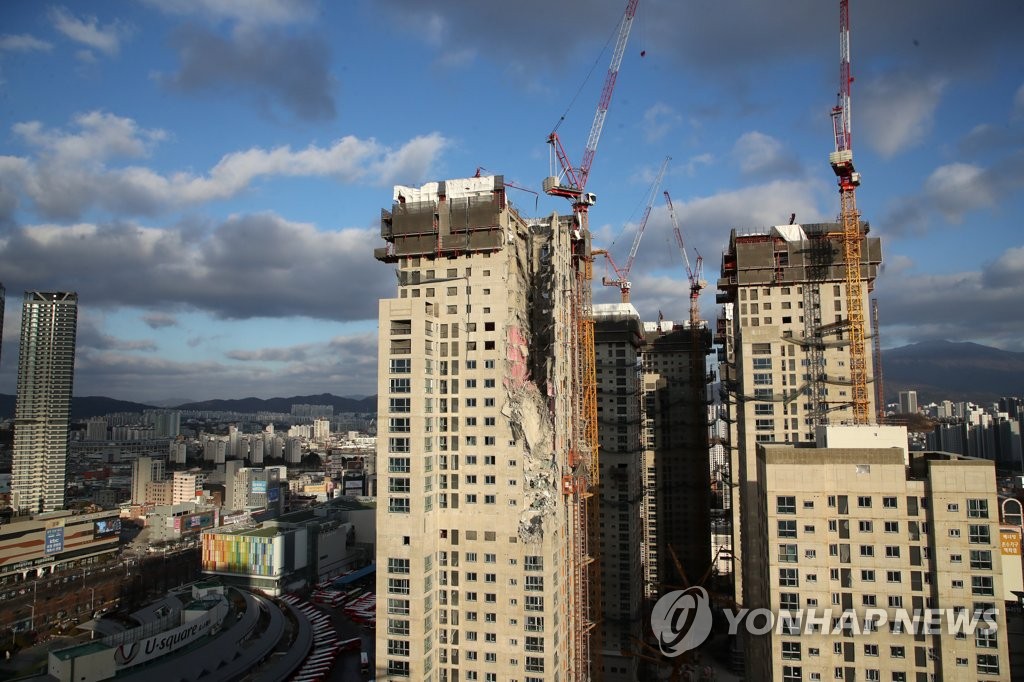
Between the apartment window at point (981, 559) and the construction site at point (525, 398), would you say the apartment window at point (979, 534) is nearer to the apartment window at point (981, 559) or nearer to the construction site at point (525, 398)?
the apartment window at point (981, 559)

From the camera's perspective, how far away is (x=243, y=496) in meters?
188

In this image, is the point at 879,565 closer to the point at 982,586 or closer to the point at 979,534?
the point at 982,586

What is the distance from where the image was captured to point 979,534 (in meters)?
32.4

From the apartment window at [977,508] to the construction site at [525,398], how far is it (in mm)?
4708

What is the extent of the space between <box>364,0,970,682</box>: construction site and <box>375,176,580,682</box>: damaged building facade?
115mm

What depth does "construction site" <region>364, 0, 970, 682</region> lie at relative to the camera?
4422cm

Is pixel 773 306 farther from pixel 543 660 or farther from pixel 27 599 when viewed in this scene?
pixel 27 599

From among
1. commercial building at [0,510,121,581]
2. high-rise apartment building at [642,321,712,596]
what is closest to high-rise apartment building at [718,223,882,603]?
high-rise apartment building at [642,321,712,596]

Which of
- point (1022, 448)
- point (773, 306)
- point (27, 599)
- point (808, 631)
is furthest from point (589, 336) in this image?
point (1022, 448)

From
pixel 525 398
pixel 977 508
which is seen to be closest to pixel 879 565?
pixel 977 508

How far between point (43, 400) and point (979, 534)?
8449 inches

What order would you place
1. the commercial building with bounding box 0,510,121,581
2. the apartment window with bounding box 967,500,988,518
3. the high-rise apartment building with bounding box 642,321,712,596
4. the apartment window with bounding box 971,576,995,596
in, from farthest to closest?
the commercial building with bounding box 0,510,121,581 → the high-rise apartment building with bounding box 642,321,712,596 → the apartment window with bounding box 967,500,988,518 → the apartment window with bounding box 971,576,995,596

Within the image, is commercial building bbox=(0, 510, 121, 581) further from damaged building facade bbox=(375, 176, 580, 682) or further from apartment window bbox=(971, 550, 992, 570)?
apartment window bbox=(971, 550, 992, 570)

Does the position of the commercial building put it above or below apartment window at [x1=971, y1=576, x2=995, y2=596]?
below
